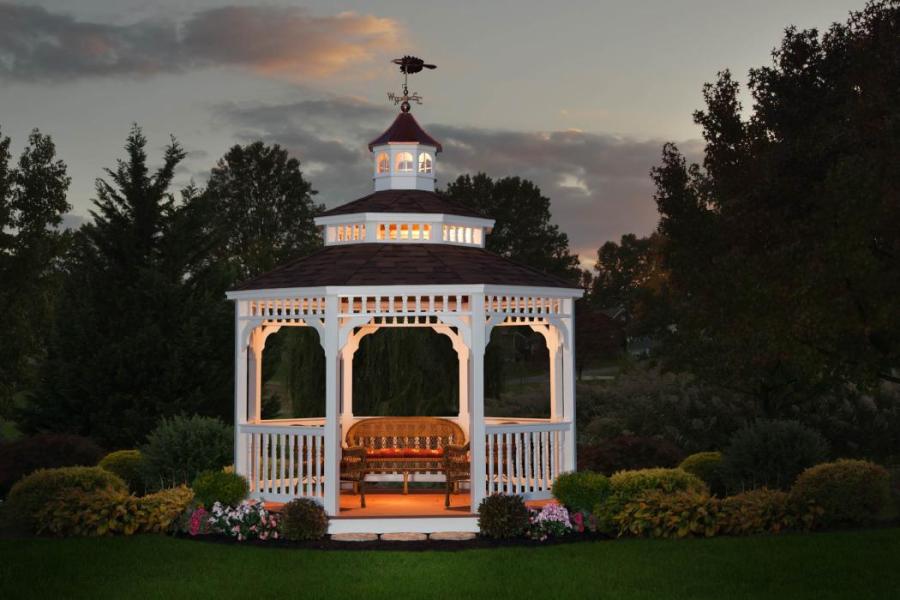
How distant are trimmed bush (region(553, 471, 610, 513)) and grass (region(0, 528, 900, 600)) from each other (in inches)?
28.2

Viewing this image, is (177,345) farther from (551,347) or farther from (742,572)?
(742,572)

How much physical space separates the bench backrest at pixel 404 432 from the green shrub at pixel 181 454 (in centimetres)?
192

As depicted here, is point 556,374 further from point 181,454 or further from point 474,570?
point 181,454

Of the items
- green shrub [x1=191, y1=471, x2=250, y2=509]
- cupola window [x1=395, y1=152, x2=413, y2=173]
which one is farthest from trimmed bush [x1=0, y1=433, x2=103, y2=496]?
cupola window [x1=395, y1=152, x2=413, y2=173]

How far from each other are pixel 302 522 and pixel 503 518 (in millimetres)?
2247

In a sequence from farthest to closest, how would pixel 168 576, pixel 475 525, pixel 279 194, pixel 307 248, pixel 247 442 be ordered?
1. pixel 279 194
2. pixel 307 248
3. pixel 247 442
4. pixel 475 525
5. pixel 168 576

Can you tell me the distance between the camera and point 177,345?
66.3 feet

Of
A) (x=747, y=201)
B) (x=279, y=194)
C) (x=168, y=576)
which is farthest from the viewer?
(x=279, y=194)

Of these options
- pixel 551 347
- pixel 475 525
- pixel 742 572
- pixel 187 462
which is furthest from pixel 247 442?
pixel 742 572

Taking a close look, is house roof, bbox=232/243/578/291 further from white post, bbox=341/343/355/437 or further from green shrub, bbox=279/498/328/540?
green shrub, bbox=279/498/328/540

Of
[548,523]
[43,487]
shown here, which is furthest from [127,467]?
[548,523]

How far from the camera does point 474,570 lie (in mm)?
11117

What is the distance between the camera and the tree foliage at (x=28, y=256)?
27625mm

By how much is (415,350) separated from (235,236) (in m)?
31.3
